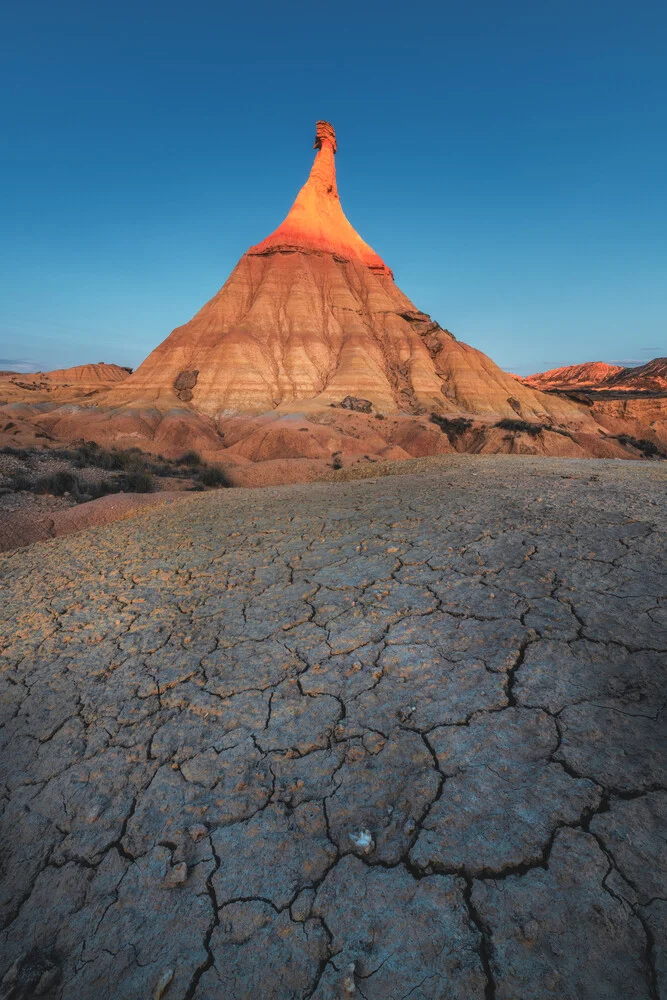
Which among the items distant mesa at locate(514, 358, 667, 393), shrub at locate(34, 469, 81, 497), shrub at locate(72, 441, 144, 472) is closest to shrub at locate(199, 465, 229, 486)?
shrub at locate(72, 441, 144, 472)

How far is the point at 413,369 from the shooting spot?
30172mm

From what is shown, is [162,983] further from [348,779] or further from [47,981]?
[348,779]

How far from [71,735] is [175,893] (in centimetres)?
110

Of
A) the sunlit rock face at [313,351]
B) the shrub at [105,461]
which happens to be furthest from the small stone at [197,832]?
the sunlit rock face at [313,351]

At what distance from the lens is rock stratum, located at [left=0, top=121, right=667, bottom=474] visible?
17188 mm

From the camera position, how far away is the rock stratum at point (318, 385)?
1719cm

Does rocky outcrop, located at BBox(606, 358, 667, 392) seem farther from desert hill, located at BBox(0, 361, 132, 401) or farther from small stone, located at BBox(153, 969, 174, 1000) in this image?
desert hill, located at BBox(0, 361, 132, 401)

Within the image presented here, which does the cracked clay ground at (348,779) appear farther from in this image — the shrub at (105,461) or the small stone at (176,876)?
the shrub at (105,461)

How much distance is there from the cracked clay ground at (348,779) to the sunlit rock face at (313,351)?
865 inches

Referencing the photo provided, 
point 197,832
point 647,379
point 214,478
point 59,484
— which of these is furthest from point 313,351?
point 647,379

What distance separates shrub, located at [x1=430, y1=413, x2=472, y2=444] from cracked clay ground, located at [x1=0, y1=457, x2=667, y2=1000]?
606 inches

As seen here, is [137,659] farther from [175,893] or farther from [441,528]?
[441,528]

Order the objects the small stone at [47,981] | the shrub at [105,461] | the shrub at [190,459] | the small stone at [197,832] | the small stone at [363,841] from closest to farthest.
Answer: the small stone at [47,981] → the small stone at [363,841] → the small stone at [197,832] → the shrub at [105,461] → the shrub at [190,459]

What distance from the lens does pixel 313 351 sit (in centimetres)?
2973
